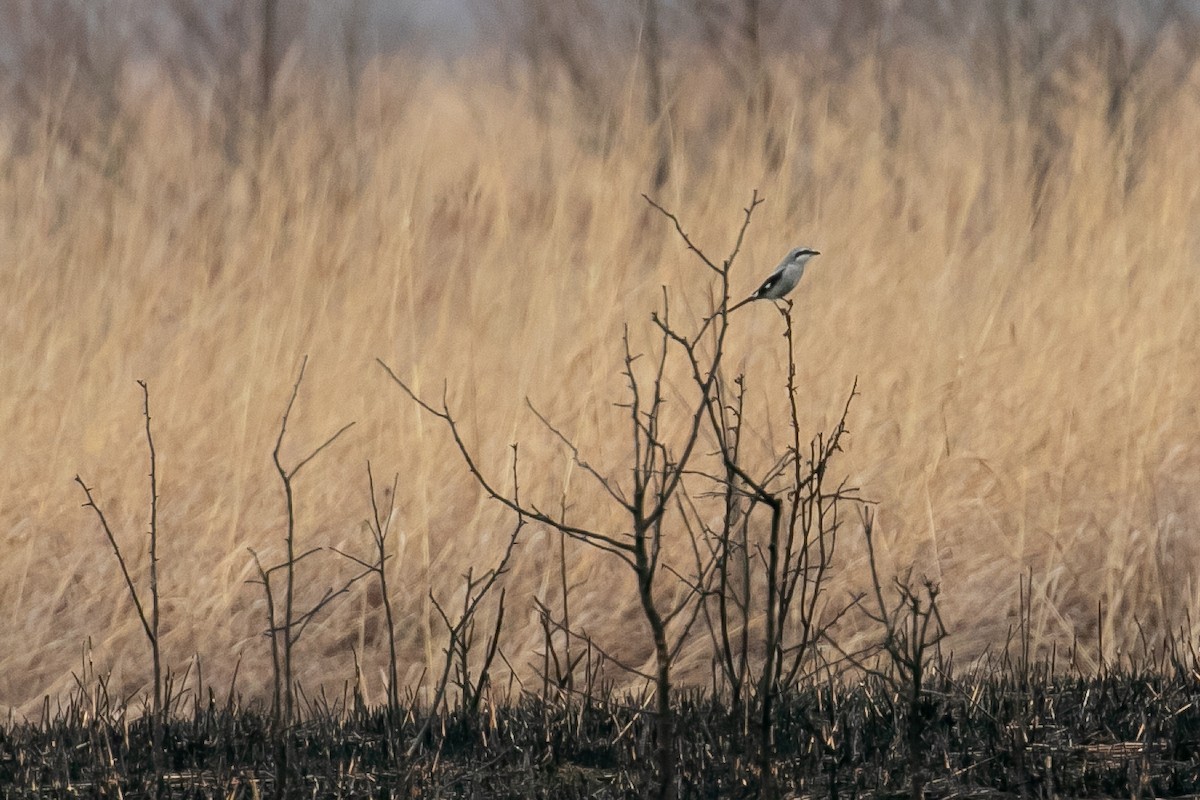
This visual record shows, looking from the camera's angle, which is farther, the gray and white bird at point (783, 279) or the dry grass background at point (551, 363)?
the dry grass background at point (551, 363)

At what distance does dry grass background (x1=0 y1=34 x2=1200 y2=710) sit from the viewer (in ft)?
15.7

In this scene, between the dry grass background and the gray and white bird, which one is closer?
the gray and white bird

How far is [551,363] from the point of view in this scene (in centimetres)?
533

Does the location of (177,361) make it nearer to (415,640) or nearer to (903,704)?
(415,640)

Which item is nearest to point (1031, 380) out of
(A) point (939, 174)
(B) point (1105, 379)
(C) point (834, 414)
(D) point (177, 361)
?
(B) point (1105, 379)

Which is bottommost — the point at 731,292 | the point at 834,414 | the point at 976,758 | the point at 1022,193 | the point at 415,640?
the point at 976,758

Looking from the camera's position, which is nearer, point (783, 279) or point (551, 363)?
point (783, 279)

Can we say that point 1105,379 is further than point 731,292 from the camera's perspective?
No

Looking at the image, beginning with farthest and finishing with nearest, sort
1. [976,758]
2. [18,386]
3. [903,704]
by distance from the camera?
[18,386] < [903,704] < [976,758]

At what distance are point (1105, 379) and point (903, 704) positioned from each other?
7.28 ft

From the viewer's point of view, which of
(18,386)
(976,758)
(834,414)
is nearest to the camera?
(976,758)

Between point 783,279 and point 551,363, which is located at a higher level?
point 551,363

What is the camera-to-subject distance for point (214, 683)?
4680 millimetres

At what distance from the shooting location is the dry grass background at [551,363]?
479 cm
